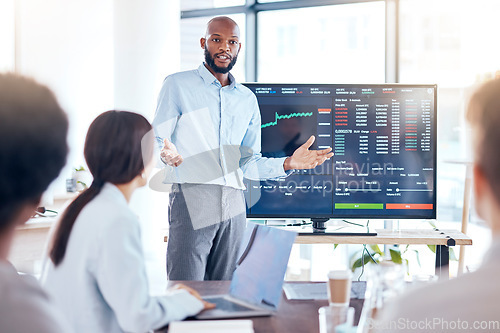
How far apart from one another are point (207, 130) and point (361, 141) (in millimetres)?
943

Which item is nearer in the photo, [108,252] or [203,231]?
[108,252]

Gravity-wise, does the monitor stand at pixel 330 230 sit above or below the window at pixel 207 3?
below

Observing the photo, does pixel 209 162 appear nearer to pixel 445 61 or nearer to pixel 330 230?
pixel 330 230

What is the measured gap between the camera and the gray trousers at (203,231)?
8.22 ft

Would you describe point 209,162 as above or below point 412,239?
above

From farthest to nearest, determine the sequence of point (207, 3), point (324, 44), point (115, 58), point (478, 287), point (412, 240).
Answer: point (115, 58) < point (207, 3) < point (324, 44) < point (412, 240) < point (478, 287)

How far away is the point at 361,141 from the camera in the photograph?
297 centimetres

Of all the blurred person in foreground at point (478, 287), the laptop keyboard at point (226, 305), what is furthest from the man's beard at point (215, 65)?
the blurred person in foreground at point (478, 287)

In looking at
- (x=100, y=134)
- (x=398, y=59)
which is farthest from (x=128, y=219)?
(x=398, y=59)

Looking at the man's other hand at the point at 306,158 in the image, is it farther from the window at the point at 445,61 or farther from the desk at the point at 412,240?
the window at the point at 445,61

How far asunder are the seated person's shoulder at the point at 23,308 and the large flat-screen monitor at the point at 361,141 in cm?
237

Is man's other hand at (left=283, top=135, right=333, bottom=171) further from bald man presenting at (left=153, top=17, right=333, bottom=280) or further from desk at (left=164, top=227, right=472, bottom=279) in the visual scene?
desk at (left=164, top=227, right=472, bottom=279)

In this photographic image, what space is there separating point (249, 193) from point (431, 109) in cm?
117

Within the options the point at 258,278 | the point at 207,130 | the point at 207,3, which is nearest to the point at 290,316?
the point at 258,278
